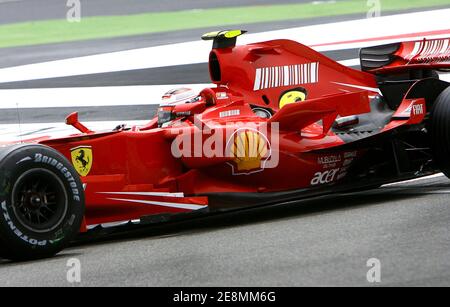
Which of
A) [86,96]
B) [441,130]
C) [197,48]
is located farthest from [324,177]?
[197,48]

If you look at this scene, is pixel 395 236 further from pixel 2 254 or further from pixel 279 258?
pixel 2 254

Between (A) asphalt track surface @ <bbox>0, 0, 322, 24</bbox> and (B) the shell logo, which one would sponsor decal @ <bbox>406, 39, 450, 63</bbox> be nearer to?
(B) the shell logo

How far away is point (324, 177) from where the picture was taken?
816 centimetres

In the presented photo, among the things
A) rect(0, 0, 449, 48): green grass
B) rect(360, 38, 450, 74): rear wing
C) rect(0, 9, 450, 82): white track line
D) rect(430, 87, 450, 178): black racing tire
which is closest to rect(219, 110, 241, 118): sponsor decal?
rect(430, 87, 450, 178): black racing tire

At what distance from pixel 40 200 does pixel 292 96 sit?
2705mm

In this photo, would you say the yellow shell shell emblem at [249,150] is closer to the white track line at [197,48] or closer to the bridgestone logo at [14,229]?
the bridgestone logo at [14,229]

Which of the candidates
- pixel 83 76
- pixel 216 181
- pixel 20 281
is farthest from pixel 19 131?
pixel 20 281

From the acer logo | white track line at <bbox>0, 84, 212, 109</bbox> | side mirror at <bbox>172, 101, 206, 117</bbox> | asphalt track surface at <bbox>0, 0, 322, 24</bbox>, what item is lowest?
asphalt track surface at <bbox>0, 0, 322, 24</bbox>

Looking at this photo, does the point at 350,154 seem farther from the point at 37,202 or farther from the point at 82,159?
the point at 37,202

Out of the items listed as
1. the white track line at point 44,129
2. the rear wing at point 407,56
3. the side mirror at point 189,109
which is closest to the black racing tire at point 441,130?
the rear wing at point 407,56

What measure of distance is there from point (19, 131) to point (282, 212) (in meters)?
4.30

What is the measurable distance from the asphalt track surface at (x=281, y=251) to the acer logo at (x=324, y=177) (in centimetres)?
20

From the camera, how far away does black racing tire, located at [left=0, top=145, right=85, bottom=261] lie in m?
6.59

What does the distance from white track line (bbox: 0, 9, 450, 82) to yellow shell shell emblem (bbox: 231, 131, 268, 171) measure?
7059mm
